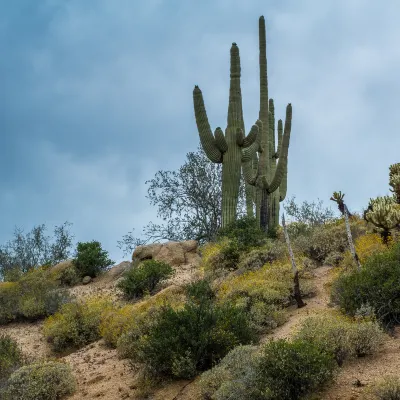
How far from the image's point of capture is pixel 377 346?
733 cm

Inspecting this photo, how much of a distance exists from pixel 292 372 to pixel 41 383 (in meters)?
4.73

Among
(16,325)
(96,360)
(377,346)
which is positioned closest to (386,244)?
(377,346)

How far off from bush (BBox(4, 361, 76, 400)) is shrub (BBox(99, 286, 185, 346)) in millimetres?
1617

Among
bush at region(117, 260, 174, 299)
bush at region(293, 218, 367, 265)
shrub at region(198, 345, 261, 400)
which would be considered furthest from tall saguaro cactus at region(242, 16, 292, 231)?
shrub at region(198, 345, 261, 400)

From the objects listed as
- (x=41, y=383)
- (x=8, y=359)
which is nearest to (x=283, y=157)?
(x=8, y=359)

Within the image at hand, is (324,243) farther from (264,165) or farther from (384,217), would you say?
(264,165)

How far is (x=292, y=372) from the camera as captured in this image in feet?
20.7

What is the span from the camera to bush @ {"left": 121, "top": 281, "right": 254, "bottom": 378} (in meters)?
8.16

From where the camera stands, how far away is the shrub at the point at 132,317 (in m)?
10.9

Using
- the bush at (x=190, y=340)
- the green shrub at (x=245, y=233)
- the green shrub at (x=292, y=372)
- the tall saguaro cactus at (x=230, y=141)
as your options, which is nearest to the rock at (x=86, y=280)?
the green shrub at (x=245, y=233)

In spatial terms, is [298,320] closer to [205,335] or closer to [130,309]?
[205,335]

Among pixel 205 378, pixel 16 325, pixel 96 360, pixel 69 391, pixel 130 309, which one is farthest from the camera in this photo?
pixel 16 325

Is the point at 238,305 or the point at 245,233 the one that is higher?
the point at 245,233

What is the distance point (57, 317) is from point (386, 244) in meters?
9.10
